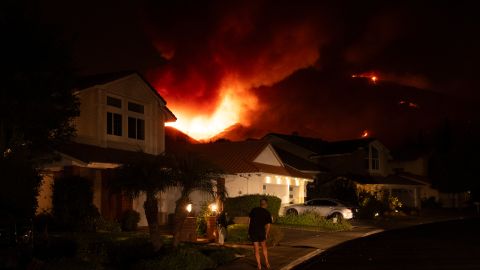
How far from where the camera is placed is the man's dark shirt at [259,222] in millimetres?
15242

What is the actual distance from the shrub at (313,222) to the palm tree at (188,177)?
15265 millimetres

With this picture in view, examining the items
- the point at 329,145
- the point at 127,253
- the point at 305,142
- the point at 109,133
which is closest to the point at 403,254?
the point at 127,253

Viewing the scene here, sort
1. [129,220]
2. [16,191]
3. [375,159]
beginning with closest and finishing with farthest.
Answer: [16,191]
[129,220]
[375,159]

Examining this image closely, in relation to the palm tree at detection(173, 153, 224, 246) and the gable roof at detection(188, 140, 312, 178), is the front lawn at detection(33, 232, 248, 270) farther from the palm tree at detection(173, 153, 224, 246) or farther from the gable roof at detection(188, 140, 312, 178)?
the gable roof at detection(188, 140, 312, 178)

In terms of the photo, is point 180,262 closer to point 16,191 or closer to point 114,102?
point 16,191

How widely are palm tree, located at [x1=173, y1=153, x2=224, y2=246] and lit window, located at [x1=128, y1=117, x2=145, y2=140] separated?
1032 centimetres

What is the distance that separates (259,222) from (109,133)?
11.6m

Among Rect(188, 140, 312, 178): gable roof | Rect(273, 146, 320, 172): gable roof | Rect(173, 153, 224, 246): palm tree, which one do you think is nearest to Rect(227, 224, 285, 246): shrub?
Rect(173, 153, 224, 246): palm tree

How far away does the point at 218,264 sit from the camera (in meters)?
15.9

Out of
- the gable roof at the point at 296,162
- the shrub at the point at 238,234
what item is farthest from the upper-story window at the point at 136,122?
the gable roof at the point at 296,162

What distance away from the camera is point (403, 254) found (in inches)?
736

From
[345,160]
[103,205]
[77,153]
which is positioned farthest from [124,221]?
[345,160]

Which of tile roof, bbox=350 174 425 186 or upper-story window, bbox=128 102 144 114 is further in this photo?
tile roof, bbox=350 174 425 186

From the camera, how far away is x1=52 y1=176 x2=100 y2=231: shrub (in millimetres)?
20766
